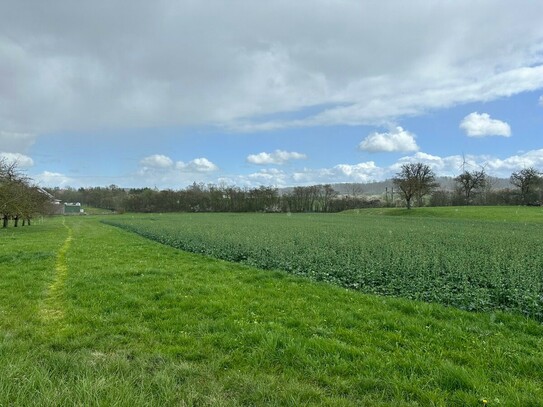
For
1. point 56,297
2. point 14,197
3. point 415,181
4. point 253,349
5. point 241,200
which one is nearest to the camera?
point 253,349

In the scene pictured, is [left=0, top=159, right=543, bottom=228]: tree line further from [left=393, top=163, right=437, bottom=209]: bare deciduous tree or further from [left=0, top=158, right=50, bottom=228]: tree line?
[left=0, top=158, right=50, bottom=228]: tree line

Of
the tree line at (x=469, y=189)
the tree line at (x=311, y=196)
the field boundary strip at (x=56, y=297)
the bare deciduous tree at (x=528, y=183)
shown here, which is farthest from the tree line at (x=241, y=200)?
the field boundary strip at (x=56, y=297)

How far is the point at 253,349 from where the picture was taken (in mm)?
5168

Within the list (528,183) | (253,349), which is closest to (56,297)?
(253,349)

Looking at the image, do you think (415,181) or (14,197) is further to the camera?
(415,181)

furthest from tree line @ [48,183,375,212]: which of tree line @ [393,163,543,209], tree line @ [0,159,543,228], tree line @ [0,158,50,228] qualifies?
tree line @ [0,158,50,228]

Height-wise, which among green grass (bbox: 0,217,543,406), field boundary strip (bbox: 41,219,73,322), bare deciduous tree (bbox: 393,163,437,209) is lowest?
field boundary strip (bbox: 41,219,73,322)

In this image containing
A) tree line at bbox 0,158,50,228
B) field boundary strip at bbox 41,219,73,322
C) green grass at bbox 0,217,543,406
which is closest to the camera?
green grass at bbox 0,217,543,406

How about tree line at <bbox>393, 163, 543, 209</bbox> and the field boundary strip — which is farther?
tree line at <bbox>393, 163, 543, 209</bbox>

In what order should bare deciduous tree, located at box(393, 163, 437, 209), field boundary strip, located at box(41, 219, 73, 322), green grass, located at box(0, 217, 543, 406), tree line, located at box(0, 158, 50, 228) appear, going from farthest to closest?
1. bare deciduous tree, located at box(393, 163, 437, 209)
2. tree line, located at box(0, 158, 50, 228)
3. field boundary strip, located at box(41, 219, 73, 322)
4. green grass, located at box(0, 217, 543, 406)

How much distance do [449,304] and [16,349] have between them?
325 inches

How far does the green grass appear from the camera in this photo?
3863 millimetres

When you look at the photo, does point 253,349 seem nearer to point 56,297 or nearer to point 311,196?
point 56,297

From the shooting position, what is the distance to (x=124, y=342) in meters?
5.49
